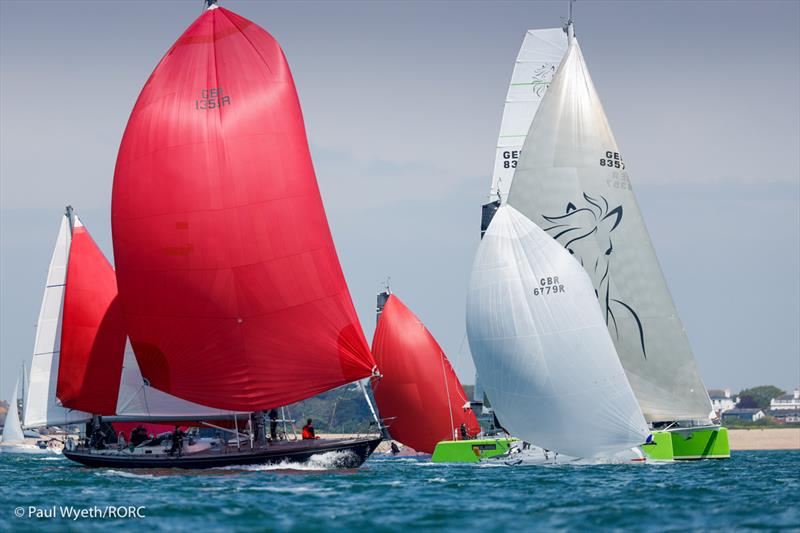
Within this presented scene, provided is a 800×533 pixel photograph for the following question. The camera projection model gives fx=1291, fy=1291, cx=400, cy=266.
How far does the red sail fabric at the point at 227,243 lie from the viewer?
122 ft

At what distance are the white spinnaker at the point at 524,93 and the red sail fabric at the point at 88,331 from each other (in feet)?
49.5

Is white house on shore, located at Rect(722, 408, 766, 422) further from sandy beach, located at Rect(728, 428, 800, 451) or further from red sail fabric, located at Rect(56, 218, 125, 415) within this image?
red sail fabric, located at Rect(56, 218, 125, 415)

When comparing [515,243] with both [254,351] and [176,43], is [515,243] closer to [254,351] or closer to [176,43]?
[254,351]

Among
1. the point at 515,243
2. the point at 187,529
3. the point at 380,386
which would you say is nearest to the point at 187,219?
the point at 515,243

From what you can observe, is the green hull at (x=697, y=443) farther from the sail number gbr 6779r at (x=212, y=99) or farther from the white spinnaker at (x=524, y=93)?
the sail number gbr 6779r at (x=212, y=99)

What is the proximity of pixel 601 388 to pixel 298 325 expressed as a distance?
895 centimetres

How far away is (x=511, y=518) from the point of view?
81.0 feet

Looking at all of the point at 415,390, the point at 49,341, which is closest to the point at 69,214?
the point at 49,341

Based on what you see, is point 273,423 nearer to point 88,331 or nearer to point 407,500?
point 88,331

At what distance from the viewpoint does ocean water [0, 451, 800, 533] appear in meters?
23.8

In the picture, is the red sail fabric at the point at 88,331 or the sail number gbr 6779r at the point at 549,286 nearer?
the sail number gbr 6779r at the point at 549,286

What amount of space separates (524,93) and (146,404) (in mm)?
19407

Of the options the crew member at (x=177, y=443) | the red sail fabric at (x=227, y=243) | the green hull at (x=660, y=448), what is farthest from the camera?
the green hull at (x=660, y=448)

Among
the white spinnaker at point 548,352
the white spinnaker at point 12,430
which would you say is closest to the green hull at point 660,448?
the white spinnaker at point 548,352
